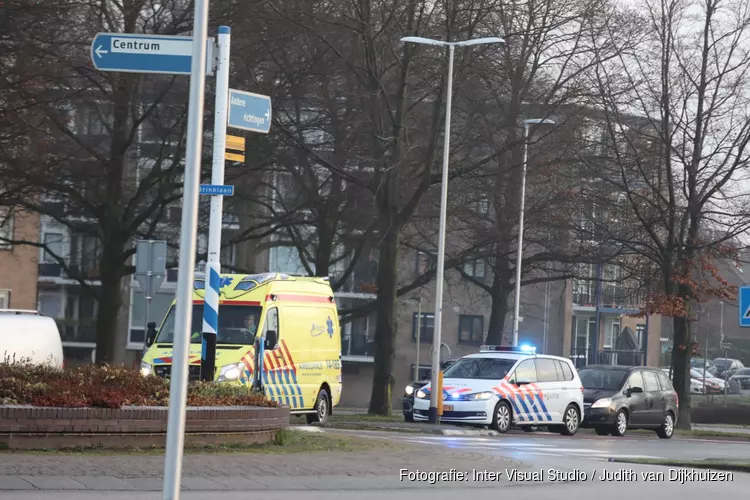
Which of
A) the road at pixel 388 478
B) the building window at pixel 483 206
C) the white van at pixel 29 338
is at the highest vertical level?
the building window at pixel 483 206

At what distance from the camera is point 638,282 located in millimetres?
39344

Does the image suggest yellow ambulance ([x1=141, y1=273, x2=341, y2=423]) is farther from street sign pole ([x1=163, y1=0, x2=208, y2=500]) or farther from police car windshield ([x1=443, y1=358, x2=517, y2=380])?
street sign pole ([x1=163, y1=0, x2=208, y2=500])

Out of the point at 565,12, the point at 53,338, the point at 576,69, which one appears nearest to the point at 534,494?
the point at 53,338

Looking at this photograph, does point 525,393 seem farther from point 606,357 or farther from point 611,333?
point 611,333

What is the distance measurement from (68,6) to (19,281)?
33.4 metres

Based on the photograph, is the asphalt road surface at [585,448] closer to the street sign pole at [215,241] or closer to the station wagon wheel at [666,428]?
the street sign pole at [215,241]

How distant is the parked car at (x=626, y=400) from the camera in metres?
28.7

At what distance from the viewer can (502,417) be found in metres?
25.8

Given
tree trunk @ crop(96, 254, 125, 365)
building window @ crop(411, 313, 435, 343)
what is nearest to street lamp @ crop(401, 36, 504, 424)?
tree trunk @ crop(96, 254, 125, 365)

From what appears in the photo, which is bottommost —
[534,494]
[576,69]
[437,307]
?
[534,494]

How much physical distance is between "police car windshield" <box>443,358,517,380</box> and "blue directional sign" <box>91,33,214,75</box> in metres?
18.5

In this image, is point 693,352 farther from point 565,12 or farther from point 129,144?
point 129,144

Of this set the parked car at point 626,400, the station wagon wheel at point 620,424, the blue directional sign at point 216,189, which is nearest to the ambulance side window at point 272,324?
the blue directional sign at point 216,189

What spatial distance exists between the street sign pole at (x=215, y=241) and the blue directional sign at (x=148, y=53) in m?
8.15
